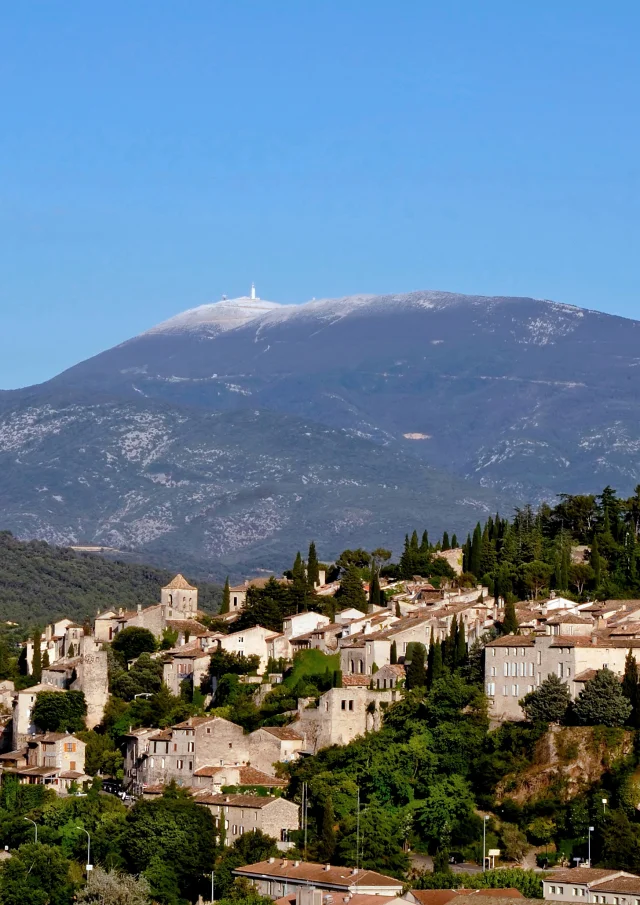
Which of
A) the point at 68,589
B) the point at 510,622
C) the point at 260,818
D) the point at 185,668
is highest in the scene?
the point at 68,589

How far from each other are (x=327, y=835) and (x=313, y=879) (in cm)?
672

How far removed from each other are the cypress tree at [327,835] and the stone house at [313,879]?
4.93 ft

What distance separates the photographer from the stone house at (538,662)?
277 ft

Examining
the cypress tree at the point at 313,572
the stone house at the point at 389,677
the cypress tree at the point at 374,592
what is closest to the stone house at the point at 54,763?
the stone house at the point at 389,677

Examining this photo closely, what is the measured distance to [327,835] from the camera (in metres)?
80.4

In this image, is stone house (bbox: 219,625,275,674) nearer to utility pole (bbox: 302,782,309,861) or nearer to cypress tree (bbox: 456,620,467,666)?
cypress tree (bbox: 456,620,467,666)

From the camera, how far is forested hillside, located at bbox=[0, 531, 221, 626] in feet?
547

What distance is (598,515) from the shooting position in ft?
382

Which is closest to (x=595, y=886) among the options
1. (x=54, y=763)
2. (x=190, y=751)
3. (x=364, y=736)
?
(x=364, y=736)

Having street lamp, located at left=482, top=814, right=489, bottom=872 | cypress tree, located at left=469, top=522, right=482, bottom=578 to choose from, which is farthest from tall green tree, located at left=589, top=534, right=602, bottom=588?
street lamp, located at left=482, top=814, right=489, bottom=872

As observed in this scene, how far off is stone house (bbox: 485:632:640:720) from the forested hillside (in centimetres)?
7293

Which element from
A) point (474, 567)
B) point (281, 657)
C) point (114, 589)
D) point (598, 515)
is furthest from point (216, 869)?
point (114, 589)

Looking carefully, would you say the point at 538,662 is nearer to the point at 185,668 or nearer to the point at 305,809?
the point at 305,809

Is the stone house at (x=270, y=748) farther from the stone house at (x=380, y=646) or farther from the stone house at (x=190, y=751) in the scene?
the stone house at (x=380, y=646)
